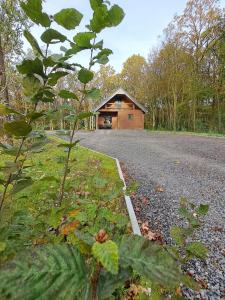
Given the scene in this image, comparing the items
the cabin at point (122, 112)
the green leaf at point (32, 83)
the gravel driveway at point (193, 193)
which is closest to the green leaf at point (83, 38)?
the green leaf at point (32, 83)

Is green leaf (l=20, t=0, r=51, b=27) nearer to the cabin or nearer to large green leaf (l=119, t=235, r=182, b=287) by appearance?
large green leaf (l=119, t=235, r=182, b=287)

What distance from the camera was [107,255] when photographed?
1.69 ft

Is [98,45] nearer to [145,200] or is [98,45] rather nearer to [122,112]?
[145,200]

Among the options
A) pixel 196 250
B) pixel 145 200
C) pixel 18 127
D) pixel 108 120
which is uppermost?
pixel 108 120

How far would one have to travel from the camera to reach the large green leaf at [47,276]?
50 cm

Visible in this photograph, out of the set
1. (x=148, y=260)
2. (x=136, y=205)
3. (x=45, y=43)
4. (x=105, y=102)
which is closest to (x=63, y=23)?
(x=45, y=43)

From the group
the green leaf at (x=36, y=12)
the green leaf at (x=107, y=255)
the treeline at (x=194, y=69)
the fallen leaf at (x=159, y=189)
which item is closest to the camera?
the green leaf at (x=107, y=255)

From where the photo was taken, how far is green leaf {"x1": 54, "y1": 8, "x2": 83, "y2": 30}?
3.64 feet

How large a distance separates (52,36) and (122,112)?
38.7m

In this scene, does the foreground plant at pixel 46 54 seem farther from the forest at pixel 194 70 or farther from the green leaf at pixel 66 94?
the forest at pixel 194 70

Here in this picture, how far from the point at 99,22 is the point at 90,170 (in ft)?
20.6

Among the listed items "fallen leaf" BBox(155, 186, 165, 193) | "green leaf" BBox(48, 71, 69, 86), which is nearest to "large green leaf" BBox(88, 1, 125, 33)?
"green leaf" BBox(48, 71, 69, 86)

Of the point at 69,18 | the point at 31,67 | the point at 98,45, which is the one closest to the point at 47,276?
the point at 31,67

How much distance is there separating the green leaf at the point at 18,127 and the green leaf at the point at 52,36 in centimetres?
39
